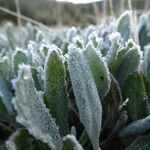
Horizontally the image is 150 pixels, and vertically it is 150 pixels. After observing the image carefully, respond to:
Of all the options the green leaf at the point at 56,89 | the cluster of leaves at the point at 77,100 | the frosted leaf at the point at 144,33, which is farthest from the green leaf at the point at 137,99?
the frosted leaf at the point at 144,33

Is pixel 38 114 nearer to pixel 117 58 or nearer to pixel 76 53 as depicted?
pixel 76 53

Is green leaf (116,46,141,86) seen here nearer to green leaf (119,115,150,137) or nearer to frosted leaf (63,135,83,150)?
green leaf (119,115,150,137)

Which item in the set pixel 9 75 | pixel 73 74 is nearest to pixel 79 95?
pixel 73 74

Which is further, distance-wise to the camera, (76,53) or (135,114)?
(135,114)

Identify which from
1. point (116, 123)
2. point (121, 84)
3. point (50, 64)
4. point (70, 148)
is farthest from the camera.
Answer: point (121, 84)

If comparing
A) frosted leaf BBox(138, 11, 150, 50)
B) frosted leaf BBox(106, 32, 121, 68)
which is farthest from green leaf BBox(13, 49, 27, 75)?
frosted leaf BBox(138, 11, 150, 50)

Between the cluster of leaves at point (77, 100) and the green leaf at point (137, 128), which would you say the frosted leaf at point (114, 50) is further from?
the green leaf at point (137, 128)

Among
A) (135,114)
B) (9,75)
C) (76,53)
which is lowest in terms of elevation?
(135,114)

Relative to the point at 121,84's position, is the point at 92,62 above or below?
above
